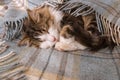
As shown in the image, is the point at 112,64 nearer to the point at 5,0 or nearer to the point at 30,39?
the point at 30,39

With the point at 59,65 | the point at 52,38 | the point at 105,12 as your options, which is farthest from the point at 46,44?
the point at 105,12

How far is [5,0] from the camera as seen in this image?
219 cm

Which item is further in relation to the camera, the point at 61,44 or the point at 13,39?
the point at 13,39

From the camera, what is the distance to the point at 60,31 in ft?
5.07

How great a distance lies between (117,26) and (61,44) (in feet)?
1.09

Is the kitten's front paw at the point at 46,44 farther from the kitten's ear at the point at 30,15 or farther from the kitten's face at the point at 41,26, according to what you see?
the kitten's ear at the point at 30,15

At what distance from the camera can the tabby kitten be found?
4.75ft

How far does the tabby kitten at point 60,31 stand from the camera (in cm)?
145

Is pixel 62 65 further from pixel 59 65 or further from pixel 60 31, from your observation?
pixel 60 31

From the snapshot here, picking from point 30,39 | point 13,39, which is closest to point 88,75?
point 30,39

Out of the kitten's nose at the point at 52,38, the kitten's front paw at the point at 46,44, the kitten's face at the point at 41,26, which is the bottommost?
the kitten's front paw at the point at 46,44

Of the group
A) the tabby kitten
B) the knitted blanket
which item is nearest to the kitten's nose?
the tabby kitten

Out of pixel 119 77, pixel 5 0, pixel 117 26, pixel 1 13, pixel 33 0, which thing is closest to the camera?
pixel 119 77

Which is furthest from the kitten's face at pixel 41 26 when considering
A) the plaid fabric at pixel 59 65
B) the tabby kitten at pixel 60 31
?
the plaid fabric at pixel 59 65
